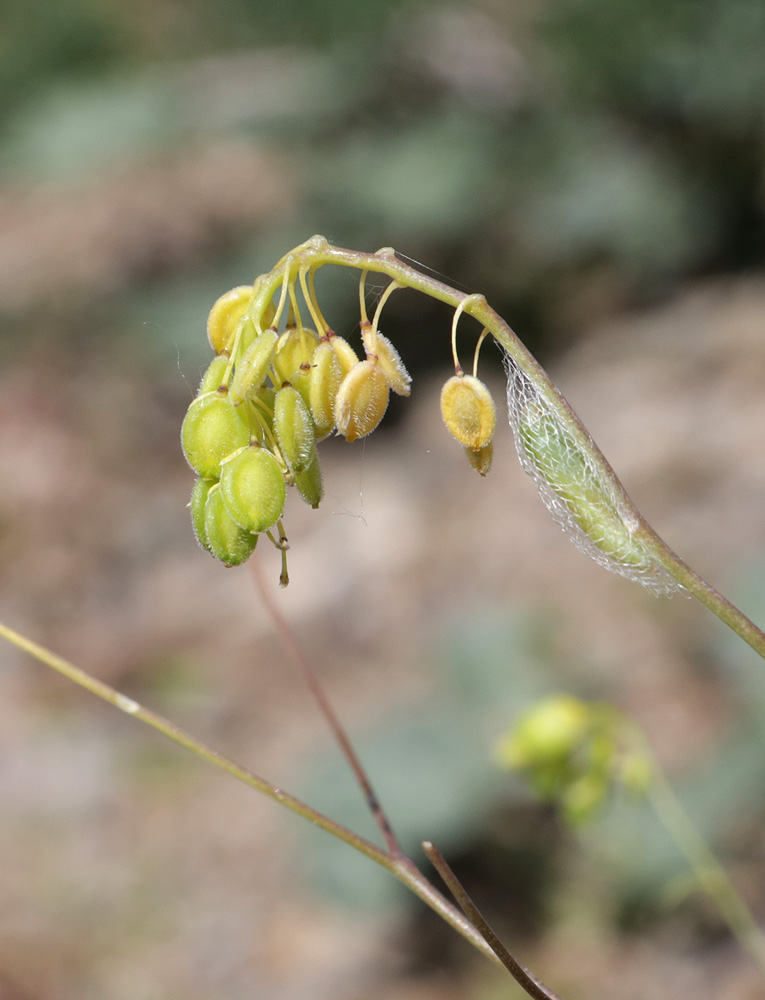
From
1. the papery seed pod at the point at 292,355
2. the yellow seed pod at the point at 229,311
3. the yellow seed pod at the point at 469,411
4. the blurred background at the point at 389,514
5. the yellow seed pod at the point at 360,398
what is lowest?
the yellow seed pod at the point at 469,411

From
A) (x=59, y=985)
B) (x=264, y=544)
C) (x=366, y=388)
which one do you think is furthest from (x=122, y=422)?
(x=366, y=388)

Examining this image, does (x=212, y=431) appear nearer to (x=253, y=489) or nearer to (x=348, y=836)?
(x=253, y=489)

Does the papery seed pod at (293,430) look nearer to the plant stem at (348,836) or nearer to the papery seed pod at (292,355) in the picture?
the papery seed pod at (292,355)

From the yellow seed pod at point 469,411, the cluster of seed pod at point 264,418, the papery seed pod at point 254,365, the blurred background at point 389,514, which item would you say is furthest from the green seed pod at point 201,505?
the blurred background at point 389,514

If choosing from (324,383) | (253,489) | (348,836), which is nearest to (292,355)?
(324,383)

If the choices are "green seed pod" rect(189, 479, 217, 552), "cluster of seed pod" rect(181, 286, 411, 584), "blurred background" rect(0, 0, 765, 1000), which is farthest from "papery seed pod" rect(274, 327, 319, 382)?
"blurred background" rect(0, 0, 765, 1000)

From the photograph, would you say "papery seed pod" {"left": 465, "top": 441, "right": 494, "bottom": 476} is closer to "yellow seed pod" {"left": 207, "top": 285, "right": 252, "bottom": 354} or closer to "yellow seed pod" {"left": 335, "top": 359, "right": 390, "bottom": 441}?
"yellow seed pod" {"left": 335, "top": 359, "right": 390, "bottom": 441}

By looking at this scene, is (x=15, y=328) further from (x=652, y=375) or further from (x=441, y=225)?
(x=652, y=375)
